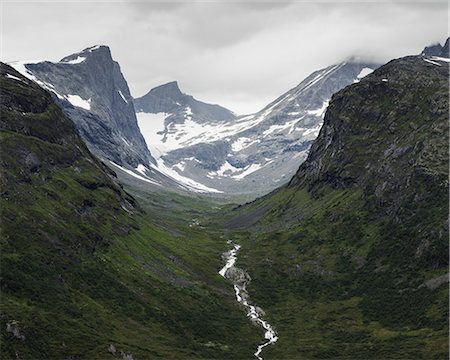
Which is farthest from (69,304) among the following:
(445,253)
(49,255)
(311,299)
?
(445,253)

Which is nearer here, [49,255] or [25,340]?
[25,340]

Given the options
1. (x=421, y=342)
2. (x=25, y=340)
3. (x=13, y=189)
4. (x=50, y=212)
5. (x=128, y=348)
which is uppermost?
(x=13, y=189)

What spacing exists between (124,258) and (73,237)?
21651 millimetres

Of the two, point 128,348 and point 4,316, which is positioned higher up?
point 4,316

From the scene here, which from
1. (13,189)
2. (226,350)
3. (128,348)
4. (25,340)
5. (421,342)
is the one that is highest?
(13,189)

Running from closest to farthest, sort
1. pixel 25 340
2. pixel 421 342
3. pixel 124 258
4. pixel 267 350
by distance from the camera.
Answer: pixel 25 340 → pixel 421 342 → pixel 267 350 → pixel 124 258

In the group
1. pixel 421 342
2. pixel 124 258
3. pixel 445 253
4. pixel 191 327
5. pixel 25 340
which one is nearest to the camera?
pixel 25 340

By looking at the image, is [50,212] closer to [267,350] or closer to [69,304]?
[69,304]

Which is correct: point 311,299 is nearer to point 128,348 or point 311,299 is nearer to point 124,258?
point 124,258

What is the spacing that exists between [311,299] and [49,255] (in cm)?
9251

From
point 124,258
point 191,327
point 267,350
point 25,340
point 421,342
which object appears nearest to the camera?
point 25,340

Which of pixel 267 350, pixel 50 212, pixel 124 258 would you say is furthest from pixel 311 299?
pixel 50 212

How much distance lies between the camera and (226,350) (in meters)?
142

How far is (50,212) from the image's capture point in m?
177
